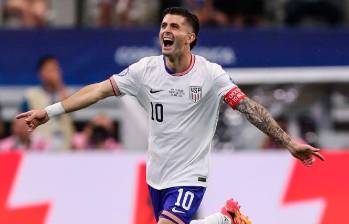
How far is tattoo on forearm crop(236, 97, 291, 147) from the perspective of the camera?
960cm

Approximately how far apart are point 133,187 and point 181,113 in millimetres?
3209

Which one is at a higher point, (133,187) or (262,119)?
(262,119)

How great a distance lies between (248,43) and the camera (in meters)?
16.0

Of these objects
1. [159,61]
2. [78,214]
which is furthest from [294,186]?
[159,61]

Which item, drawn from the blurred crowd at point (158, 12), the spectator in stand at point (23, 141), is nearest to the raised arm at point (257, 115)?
the spectator in stand at point (23, 141)

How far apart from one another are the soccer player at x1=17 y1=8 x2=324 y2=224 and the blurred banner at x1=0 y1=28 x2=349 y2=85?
6015 mm

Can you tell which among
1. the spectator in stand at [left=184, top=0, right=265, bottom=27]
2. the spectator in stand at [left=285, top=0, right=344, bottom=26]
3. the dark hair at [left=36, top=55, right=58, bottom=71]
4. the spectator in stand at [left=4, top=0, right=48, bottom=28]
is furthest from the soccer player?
the spectator in stand at [left=4, top=0, right=48, bottom=28]

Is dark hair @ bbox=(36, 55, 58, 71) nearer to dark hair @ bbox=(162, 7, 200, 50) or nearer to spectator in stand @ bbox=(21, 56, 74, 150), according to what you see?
spectator in stand @ bbox=(21, 56, 74, 150)

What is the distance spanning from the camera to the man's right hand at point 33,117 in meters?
9.57

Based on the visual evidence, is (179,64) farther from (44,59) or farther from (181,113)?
(44,59)

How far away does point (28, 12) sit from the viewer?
16.8 m

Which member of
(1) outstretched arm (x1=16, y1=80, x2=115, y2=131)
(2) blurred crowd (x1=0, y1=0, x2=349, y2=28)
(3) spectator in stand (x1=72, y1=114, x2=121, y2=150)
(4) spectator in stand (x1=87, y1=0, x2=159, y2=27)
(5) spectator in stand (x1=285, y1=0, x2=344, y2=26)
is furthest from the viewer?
(4) spectator in stand (x1=87, y1=0, x2=159, y2=27)

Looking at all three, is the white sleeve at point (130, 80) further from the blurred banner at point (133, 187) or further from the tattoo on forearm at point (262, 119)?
the blurred banner at point (133, 187)

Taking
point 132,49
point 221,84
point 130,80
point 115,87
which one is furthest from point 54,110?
point 132,49
